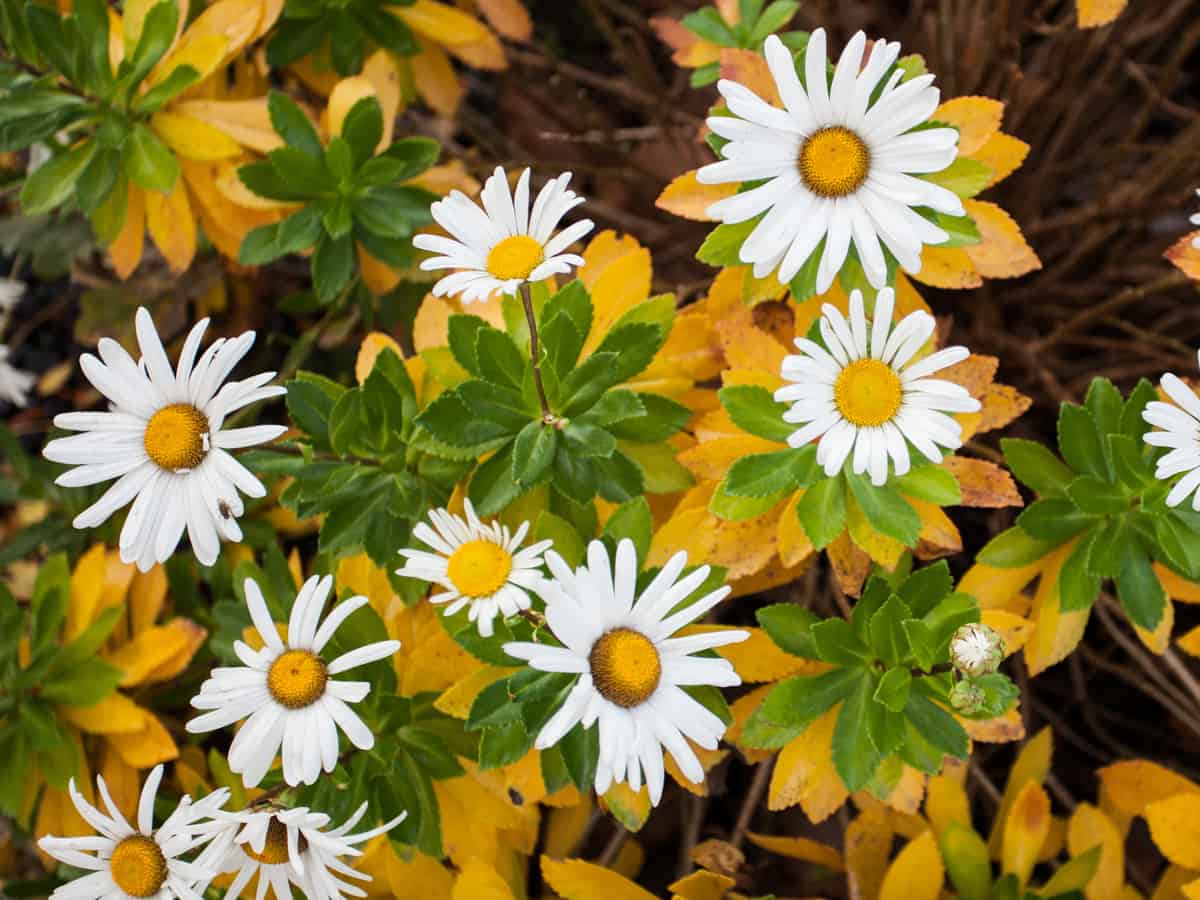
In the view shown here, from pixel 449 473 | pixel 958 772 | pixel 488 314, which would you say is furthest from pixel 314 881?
pixel 958 772

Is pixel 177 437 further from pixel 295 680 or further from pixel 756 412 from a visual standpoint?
pixel 756 412

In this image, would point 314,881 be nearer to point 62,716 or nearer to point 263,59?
point 62,716

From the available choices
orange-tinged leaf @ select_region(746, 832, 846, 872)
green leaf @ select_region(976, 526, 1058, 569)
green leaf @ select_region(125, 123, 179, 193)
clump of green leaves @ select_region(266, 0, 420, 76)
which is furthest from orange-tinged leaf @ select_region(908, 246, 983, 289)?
green leaf @ select_region(125, 123, 179, 193)

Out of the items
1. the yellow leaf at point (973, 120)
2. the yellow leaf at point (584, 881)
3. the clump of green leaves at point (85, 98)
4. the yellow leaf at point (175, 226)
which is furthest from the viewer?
the yellow leaf at point (175, 226)

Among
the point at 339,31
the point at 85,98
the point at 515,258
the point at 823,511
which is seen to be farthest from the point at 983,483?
the point at 85,98

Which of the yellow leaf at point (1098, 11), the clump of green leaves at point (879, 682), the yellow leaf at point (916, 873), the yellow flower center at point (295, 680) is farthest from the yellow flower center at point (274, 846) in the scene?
the yellow leaf at point (1098, 11)

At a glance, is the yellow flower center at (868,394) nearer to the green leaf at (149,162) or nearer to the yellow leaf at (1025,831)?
the yellow leaf at (1025,831)
